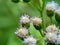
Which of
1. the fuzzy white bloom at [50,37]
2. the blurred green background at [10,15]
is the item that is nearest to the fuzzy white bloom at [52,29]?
the fuzzy white bloom at [50,37]

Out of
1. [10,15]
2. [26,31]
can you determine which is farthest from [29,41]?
[10,15]

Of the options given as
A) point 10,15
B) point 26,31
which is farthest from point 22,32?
point 10,15

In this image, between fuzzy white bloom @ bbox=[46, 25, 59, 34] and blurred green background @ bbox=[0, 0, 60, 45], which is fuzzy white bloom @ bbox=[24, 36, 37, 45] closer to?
fuzzy white bloom @ bbox=[46, 25, 59, 34]

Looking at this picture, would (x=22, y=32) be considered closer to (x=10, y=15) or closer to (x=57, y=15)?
(x=57, y=15)

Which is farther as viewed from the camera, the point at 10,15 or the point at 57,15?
the point at 10,15

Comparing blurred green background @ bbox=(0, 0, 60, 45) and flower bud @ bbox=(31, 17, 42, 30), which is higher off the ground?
blurred green background @ bbox=(0, 0, 60, 45)

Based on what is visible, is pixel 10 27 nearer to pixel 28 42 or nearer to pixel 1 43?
pixel 1 43

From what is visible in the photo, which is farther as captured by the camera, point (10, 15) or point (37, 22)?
point (10, 15)

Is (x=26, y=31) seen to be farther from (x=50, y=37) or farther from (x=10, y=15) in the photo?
(x=10, y=15)

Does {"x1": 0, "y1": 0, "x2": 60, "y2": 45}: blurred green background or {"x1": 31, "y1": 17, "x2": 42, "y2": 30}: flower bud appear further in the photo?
{"x1": 0, "y1": 0, "x2": 60, "y2": 45}: blurred green background

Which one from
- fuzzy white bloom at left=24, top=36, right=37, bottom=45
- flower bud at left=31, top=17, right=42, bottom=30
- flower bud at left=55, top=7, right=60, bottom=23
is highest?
flower bud at left=55, top=7, right=60, bottom=23

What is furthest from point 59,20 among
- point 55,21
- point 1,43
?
point 1,43

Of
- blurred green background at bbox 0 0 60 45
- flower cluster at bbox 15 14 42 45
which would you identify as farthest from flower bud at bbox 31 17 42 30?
blurred green background at bbox 0 0 60 45

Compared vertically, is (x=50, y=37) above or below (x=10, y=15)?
below
